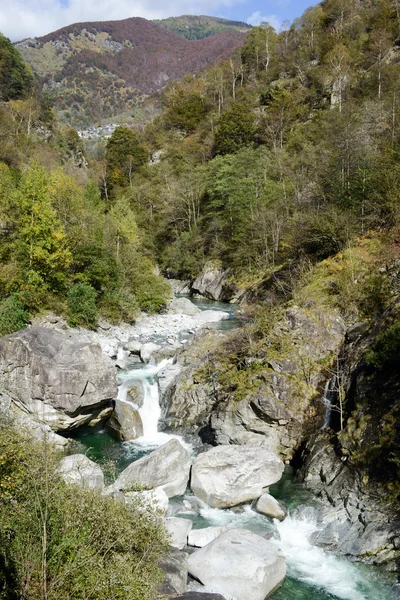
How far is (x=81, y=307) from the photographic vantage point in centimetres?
2434

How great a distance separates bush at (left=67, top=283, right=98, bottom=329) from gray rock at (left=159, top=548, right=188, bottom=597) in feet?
56.3

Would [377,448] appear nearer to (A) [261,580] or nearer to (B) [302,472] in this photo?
(B) [302,472]

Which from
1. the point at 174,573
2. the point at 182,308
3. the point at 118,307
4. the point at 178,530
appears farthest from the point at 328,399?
the point at 182,308

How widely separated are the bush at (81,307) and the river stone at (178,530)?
52.1 feet

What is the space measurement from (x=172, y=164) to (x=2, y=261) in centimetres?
3955

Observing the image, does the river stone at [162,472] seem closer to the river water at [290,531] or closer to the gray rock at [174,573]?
the river water at [290,531]

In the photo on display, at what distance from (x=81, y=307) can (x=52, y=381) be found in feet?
33.8

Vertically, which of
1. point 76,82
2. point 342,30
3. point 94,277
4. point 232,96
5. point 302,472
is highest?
point 76,82

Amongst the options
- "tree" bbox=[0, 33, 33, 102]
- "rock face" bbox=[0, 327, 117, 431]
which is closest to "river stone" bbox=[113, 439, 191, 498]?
"rock face" bbox=[0, 327, 117, 431]

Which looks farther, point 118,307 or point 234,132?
point 234,132

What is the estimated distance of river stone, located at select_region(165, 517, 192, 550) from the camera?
980cm

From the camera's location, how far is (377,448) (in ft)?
36.3

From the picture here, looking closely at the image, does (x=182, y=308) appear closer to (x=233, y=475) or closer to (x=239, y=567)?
(x=233, y=475)

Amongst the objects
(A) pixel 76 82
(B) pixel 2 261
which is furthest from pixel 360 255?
(A) pixel 76 82
